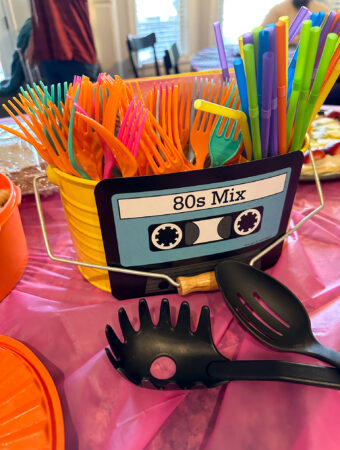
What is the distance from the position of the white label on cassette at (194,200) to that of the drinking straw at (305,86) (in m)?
0.04

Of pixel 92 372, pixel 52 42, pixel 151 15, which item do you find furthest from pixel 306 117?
pixel 151 15

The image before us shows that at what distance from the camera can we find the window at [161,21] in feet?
8.46

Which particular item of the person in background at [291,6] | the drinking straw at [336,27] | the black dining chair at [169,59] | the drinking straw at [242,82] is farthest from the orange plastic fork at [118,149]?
the person in background at [291,6]

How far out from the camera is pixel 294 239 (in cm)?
51

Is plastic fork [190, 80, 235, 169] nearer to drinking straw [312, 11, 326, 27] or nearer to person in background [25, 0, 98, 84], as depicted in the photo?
drinking straw [312, 11, 326, 27]

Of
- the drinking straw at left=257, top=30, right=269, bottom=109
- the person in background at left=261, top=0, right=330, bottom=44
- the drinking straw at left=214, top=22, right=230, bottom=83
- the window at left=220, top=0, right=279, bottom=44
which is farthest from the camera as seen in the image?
the window at left=220, top=0, right=279, bottom=44

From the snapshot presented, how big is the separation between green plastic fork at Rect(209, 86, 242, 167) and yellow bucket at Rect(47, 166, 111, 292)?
13 centimetres

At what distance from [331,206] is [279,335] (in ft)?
1.04

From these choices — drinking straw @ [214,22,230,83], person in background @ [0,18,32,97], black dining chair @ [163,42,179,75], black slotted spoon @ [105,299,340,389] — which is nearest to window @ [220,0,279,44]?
black dining chair @ [163,42,179,75]

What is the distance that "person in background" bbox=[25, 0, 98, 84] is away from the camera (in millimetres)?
1719

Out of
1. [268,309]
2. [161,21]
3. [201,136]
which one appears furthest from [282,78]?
[161,21]

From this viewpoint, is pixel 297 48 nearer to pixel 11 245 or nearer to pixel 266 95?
pixel 266 95

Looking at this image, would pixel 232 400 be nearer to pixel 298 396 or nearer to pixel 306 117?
pixel 298 396

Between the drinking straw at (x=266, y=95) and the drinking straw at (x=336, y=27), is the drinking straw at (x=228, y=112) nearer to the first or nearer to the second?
the drinking straw at (x=266, y=95)
